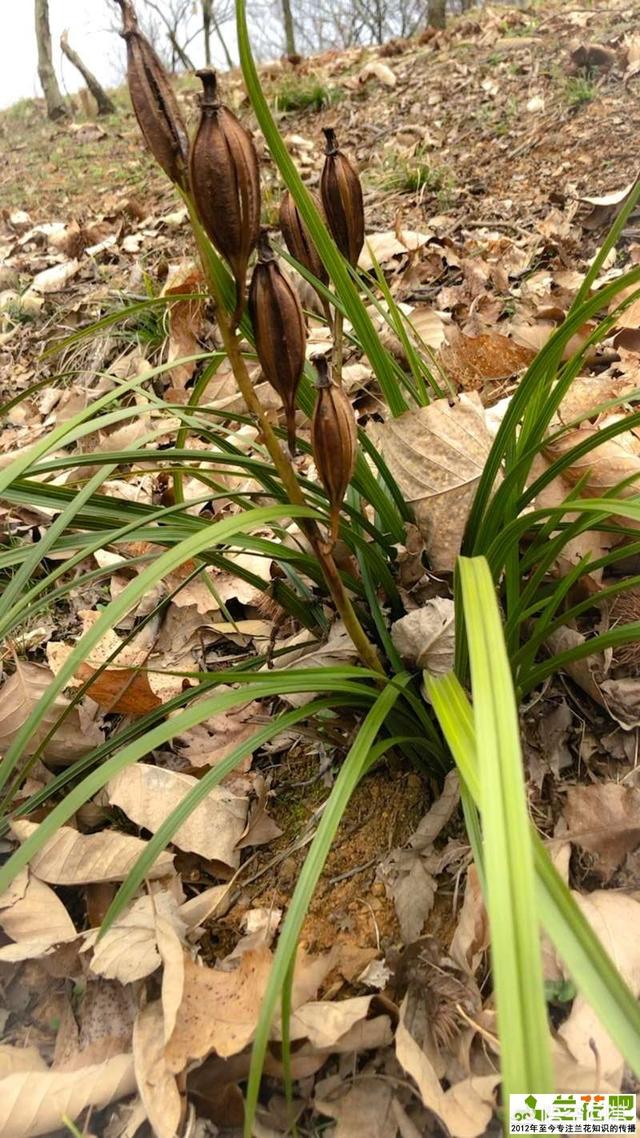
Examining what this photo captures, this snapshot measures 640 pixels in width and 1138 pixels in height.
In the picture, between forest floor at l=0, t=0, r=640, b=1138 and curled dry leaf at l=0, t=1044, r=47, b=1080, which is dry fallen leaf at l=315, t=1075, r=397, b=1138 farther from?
curled dry leaf at l=0, t=1044, r=47, b=1080

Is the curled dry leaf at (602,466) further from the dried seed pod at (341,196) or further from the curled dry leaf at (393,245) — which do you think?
the curled dry leaf at (393,245)

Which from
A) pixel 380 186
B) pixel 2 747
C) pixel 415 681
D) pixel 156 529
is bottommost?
pixel 2 747

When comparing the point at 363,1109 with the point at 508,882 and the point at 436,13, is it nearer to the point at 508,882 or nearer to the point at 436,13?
the point at 508,882

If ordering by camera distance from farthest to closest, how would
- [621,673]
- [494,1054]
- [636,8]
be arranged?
1. [636,8]
2. [621,673]
3. [494,1054]

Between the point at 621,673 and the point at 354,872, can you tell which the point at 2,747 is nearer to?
the point at 354,872

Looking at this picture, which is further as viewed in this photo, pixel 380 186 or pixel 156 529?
pixel 380 186

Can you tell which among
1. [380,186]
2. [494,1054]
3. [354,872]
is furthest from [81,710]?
[380,186]
